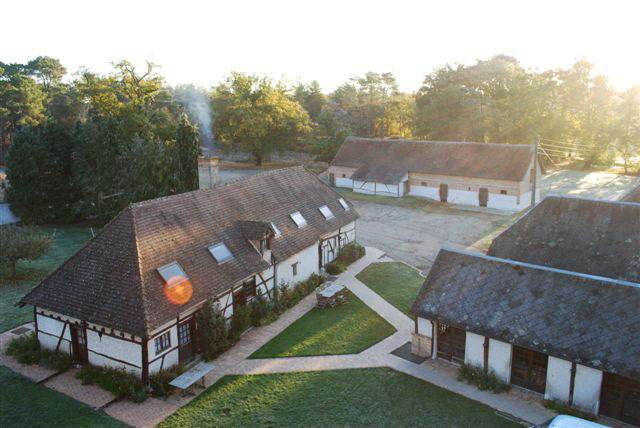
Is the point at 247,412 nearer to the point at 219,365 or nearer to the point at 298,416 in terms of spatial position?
the point at 298,416

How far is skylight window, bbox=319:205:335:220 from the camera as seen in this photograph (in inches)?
1127

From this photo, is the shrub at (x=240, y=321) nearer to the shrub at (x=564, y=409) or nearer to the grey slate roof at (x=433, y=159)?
the shrub at (x=564, y=409)

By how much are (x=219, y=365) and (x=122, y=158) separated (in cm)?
2501

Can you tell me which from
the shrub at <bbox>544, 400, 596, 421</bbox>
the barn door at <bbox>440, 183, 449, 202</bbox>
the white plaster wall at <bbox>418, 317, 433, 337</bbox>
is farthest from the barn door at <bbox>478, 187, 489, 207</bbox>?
the shrub at <bbox>544, 400, 596, 421</bbox>

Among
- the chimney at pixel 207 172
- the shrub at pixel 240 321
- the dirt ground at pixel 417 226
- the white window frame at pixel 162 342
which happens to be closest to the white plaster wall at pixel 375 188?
the dirt ground at pixel 417 226

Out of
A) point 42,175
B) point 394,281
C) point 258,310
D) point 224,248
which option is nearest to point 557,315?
point 394,281

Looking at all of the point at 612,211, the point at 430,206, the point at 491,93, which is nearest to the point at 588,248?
the point at 612,211

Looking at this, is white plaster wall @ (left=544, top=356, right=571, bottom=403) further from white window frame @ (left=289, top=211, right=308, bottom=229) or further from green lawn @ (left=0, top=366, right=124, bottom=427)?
white window frame @ (left=289, top=211, right=308, bottom=229)

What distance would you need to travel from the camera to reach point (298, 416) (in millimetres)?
15781

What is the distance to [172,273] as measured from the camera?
61.7 feet

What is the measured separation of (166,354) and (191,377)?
1.30 meters

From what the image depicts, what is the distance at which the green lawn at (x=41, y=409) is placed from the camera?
15.2 metres

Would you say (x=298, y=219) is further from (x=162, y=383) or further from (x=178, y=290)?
(x=162, y=383)

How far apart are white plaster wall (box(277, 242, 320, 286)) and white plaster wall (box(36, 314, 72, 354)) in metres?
9.03
